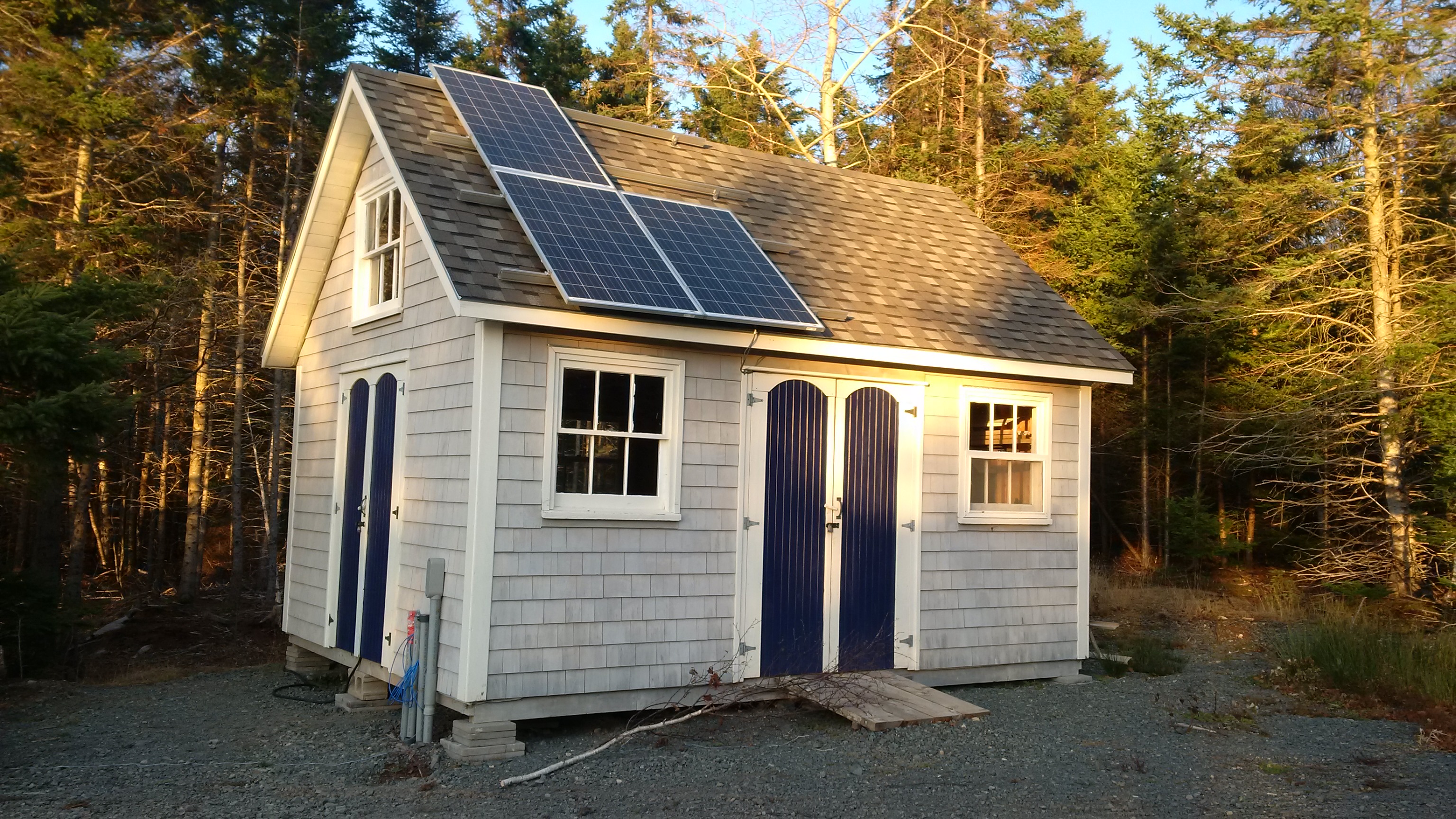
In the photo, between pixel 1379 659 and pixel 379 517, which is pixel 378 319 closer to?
pixel 379 517

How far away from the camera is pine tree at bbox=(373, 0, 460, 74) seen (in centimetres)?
2403

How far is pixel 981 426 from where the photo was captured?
9.95 metres

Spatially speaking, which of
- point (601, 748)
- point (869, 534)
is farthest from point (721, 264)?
point (601, 748)

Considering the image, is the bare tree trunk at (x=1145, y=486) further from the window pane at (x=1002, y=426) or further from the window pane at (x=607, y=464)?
the window pane at (x=607, y=464)

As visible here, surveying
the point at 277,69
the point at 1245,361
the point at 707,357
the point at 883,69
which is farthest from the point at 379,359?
the point at 883,69

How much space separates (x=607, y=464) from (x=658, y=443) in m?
0.46

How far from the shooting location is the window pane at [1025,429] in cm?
1016

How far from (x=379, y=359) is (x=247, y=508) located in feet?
48.7

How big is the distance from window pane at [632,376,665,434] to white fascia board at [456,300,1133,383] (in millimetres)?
341

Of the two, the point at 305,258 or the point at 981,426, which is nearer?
the point at 981,426

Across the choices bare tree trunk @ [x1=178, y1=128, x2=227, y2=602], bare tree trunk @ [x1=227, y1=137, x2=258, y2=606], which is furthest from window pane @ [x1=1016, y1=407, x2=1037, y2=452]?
bare tree trunk @ [x1=178, y1=128, x2=227, y2=602]

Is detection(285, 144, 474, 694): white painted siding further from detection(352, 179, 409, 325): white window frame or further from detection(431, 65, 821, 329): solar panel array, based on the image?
detection(431, 65, 821, 329): solar panel array

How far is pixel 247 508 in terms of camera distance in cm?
2209

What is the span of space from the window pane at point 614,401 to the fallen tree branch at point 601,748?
2.11 m
